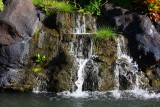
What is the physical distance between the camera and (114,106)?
31.6 ft

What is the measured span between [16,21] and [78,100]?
4585mm

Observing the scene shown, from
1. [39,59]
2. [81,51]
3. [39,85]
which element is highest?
[81,51]

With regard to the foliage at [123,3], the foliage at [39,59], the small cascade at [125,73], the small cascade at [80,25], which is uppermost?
the foliage at [123,3]

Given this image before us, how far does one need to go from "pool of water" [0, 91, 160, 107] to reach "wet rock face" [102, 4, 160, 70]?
6.51 ft

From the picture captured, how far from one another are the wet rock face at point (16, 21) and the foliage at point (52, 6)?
38.1 inches

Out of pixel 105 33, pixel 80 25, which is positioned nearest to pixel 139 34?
pixel 105 33

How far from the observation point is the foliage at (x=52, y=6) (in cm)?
1399

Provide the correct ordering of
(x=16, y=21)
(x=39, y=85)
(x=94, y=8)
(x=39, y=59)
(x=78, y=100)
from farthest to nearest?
(x=94, y=8)
(x=16, y=21)
(x=39, y=59)
(x=39, y=85)
(x=78, y=100)

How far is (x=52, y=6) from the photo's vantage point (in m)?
14.3

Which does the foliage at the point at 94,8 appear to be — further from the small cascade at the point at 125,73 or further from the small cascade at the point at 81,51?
the small cascade at the point at 125,73

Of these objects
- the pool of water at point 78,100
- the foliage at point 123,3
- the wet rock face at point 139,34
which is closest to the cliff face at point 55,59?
the pool of water at point 78,100

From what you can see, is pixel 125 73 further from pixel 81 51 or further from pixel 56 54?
pixel 56 54

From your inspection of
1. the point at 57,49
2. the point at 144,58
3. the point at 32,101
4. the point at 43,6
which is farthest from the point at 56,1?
the point at 32,101

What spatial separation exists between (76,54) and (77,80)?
142 centimetres
